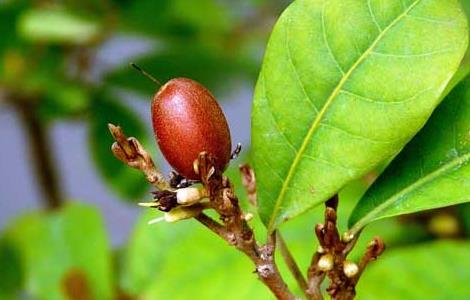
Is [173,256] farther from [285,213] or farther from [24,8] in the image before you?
[24,8]

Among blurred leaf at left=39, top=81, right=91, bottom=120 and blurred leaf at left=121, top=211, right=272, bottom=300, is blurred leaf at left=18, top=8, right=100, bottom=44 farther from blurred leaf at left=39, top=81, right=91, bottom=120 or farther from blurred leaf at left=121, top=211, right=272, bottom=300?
blurred leaf at left=121, top=211, right=272, bottom=300

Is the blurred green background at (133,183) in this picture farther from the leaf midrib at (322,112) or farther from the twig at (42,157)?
the leaf midrib at (322,112)

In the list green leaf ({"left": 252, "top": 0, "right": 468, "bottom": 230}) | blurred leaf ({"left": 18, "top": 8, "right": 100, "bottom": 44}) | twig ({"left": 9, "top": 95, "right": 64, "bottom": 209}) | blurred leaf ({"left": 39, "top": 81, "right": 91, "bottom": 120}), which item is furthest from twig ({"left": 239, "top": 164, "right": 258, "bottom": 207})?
twig ({"left": 9, "top": 95, "right": 64, "bottom": 209})

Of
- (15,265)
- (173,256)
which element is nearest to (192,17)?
(15,265)

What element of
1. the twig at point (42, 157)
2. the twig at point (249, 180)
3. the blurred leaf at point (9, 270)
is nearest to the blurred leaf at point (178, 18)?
the twig at point (42, 157)

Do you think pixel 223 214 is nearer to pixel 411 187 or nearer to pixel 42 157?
pixel 411 187

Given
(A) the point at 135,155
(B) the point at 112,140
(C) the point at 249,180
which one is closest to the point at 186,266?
(C) the point at 249,180
